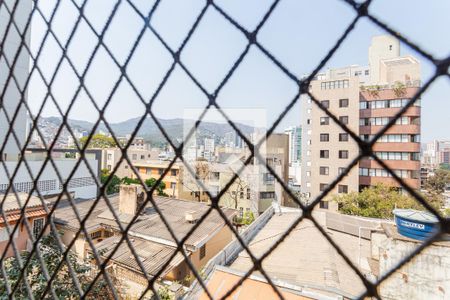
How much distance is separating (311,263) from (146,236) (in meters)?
2.76

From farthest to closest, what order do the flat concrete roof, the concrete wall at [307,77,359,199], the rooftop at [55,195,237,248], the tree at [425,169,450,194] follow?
the tree at [425,169,450,194] < the concrete wall at [307,77,359,199] < the rooftop at [55,195,237,248] < the flat concrete roof

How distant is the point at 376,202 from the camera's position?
7.56 metres

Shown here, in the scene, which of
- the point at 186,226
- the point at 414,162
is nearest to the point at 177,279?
the point at 186,226

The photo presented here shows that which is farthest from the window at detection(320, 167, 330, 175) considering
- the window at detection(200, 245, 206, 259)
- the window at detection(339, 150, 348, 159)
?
the window at detection(200, 245, 206, 259)

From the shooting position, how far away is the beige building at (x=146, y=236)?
3.66 meters

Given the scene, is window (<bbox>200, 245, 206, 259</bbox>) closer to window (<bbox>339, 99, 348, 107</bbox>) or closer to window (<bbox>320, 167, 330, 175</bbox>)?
window (<bbox>320, 167, 330, 175</bbox>)

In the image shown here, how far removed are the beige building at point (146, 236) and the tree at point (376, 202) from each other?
13.5 ft

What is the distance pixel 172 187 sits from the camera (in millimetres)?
12547

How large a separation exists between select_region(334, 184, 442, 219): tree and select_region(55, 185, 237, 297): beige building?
13.5 ft

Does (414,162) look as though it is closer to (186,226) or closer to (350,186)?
(350,186)

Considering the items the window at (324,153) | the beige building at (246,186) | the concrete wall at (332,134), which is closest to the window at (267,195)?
the beige building at (246,186)

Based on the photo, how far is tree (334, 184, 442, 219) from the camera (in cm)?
719

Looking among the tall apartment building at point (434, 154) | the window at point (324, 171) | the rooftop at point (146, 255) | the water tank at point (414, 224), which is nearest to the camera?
the water tank at point (414, 224)

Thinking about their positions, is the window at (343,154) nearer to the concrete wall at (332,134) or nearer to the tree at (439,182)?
the concrete wall at (332,134)
